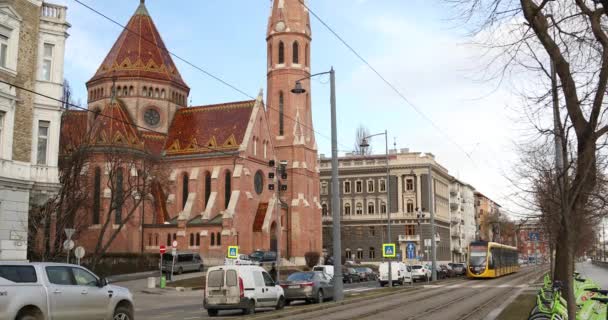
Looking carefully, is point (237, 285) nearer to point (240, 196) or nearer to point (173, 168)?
point (240, 196)

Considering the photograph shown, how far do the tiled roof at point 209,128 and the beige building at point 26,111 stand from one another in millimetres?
33478

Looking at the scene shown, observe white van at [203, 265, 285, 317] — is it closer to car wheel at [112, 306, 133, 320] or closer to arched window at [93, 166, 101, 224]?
car wheel at [112, 306, 133, 320]

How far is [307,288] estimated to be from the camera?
2405 centimetres

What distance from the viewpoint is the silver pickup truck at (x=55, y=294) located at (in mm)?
11602

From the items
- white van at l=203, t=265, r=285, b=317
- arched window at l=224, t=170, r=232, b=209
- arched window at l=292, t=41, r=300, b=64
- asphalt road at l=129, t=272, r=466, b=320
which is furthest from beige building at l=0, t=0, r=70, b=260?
arched window at l=292, t=41, r=300, b=64

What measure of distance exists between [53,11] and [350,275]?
100 feet

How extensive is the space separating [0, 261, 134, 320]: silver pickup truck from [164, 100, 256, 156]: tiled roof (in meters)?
46.9

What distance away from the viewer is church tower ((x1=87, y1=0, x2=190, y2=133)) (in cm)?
6512

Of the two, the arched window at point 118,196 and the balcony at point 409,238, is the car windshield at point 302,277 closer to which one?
the arched window at point 118,196

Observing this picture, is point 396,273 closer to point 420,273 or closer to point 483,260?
point 420,273

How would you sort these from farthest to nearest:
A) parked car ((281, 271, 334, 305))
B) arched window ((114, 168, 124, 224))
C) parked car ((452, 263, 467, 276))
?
parked car ((452, 263, 467, 276)), arched window ((114, 168, 124, 224)), parked car ((281, 271, 334, 305))

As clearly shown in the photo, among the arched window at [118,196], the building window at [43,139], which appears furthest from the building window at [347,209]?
the building window at [43,139]

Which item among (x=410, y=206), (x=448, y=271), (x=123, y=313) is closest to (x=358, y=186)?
(x=410, y=206)

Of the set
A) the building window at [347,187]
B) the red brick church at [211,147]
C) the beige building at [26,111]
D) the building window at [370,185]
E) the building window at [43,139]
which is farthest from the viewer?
the building window at [347,187]
